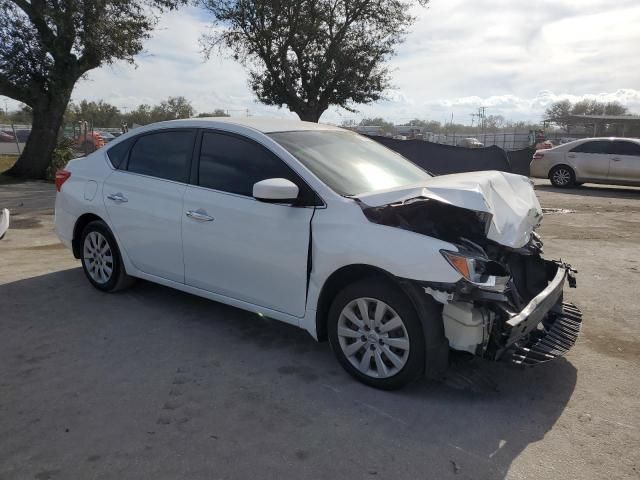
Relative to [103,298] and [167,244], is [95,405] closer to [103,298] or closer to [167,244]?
[167,244]

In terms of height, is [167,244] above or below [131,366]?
above

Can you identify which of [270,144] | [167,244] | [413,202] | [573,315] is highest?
[270,144]

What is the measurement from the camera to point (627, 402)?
3.39 meters

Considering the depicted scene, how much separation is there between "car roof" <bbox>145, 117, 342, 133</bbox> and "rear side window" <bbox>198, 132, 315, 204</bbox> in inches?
5.5

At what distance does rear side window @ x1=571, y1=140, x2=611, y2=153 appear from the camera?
15.5m

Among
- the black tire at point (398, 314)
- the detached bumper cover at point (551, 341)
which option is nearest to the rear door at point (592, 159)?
the detached bumper cover at point (551, 341)

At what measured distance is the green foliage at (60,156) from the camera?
16016mm

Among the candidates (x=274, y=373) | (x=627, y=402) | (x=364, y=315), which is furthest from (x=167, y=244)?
(x=627, y=402)

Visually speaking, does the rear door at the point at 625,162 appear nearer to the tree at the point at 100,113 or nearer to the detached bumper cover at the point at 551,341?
the detached bumper cover at the point at 551,341

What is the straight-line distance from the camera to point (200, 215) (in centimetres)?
424

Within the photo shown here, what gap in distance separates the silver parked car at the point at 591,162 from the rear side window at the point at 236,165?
14259 millimetres

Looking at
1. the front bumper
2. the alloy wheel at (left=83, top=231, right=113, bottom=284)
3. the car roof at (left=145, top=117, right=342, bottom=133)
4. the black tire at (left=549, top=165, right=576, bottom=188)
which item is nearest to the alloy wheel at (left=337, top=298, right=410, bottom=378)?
the front bumper

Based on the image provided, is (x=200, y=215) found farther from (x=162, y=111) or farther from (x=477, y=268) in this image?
(x=162, y=111)

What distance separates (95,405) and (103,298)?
2.10m
